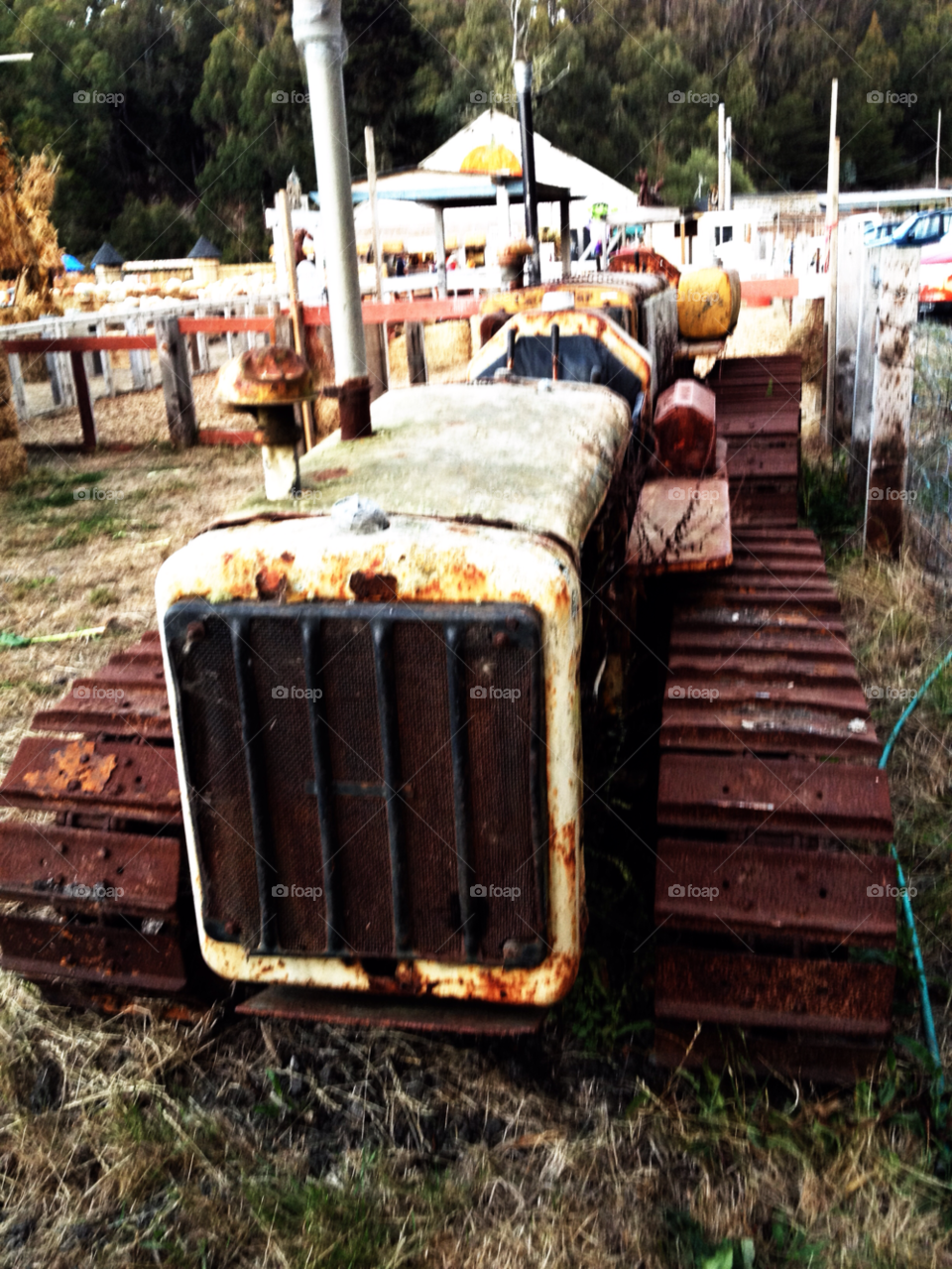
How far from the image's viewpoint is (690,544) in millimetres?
3637

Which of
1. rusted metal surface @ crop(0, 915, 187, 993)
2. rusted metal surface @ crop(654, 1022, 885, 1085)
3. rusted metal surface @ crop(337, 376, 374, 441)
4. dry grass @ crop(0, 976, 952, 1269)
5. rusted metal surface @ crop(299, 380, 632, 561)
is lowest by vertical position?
dry grass @ crop(0, 976, 952, 1269)

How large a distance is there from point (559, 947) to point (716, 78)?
56.7 meters

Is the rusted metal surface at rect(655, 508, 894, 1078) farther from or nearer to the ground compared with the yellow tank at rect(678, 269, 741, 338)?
nearer to the ground

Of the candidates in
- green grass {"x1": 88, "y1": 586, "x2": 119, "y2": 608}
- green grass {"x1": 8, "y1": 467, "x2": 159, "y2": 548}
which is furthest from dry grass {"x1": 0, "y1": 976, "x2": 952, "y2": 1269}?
green grass {"x1": 8, "y1": 467, "x2": 159, "y2": 548}

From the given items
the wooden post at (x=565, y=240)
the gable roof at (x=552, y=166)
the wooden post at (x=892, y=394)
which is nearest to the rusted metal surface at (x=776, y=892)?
the wooden post at (x=892, y=394)

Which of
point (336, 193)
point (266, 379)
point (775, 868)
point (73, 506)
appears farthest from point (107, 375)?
point (775, 868)

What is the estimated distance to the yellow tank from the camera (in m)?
7.57

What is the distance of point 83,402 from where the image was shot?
1160cm

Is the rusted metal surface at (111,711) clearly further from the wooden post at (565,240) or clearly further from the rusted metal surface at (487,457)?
the wooden post at (565,240)

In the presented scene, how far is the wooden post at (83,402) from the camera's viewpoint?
37.2 ft

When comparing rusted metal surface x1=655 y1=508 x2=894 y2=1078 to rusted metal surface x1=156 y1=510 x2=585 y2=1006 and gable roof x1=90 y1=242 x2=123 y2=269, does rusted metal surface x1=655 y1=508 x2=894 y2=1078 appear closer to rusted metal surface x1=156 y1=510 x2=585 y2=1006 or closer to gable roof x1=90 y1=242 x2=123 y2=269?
rusted metal surface x1=156 y1=510 x2=585 y2=1006

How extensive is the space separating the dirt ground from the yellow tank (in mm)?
5054

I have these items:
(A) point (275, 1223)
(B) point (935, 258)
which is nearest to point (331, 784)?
(A) point (275, 1223)

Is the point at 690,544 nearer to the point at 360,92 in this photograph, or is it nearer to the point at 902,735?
the point at 902,735
